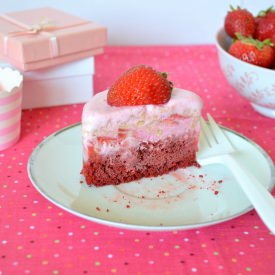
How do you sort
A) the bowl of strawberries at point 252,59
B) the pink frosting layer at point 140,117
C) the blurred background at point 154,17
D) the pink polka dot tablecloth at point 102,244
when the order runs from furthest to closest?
the blurred background at point 154,17
the bowl of strawberries at point 252,59
the pink frosting layer at point 140,117
the pink polka dot tablecloth at point 102,244

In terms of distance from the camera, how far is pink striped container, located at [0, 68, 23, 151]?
3.12ft

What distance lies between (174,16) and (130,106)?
2.68ft

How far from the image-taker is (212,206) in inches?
32.1

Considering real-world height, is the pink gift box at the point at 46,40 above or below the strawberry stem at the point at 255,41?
below

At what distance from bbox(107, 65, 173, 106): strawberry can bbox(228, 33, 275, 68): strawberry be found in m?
0.31

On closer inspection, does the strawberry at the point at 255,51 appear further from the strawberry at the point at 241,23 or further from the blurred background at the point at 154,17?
the blurred background at the point at 154,17

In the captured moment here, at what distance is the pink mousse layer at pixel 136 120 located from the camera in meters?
0.86

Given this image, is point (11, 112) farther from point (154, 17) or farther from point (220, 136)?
point (154, 17)

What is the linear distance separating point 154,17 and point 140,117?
0.79 m

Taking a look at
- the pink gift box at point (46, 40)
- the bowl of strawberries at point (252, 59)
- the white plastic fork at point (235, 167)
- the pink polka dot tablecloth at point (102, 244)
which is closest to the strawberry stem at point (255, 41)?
the bowl of strawberries at point (252, 59)

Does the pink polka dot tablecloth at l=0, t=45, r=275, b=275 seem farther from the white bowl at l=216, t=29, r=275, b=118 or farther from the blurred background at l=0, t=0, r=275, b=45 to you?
the blurred background at l=0, t=0, r=275, b=45

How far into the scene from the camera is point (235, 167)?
0.87 metres

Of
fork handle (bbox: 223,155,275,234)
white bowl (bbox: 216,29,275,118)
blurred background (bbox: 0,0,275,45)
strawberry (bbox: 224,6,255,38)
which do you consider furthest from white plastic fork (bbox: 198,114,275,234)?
blurred background (bbox: 0,0,275,45)

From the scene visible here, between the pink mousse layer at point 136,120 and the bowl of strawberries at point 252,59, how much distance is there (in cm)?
22
